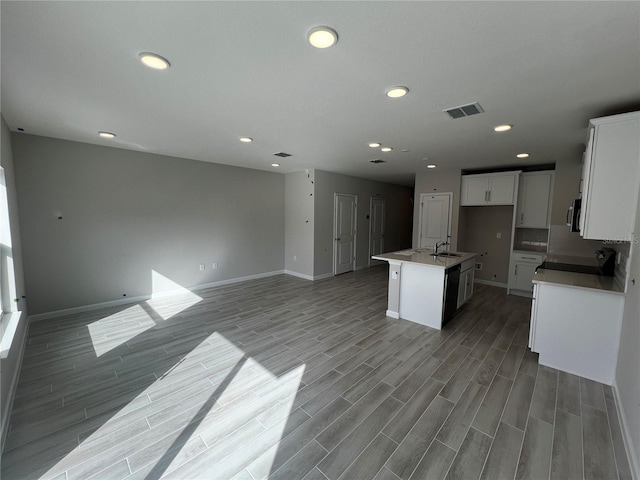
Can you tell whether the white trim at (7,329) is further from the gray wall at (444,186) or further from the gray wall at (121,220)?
the gray wall at (444,186)

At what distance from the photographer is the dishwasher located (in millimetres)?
3553

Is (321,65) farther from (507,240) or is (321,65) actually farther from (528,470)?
(507,240)

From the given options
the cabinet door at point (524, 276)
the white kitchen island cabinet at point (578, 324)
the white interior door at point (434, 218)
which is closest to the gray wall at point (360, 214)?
the white interior door at point (434, 218)

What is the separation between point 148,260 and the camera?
458cm

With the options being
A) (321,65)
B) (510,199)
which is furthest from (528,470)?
(510,199)

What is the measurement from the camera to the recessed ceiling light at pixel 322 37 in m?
1.45

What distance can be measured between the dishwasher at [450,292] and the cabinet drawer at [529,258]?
2005 millimetres

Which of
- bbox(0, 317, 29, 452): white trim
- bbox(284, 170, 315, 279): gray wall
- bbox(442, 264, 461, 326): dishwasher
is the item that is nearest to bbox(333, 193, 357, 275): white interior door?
bbox(284, 170, 315, 279): gray wall

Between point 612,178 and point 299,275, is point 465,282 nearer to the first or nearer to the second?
point 612,178

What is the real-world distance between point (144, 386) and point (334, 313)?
2.53 m

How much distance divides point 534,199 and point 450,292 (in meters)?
3.02

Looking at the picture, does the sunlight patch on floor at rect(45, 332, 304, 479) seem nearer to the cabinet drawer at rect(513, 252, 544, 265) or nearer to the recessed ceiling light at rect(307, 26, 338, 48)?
the recessed ceiling light at rect(307, 26, 338, 48)

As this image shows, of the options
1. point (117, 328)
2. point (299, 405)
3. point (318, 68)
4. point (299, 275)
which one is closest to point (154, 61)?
point (318, 68)

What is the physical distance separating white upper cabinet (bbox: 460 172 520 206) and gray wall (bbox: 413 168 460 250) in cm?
14
